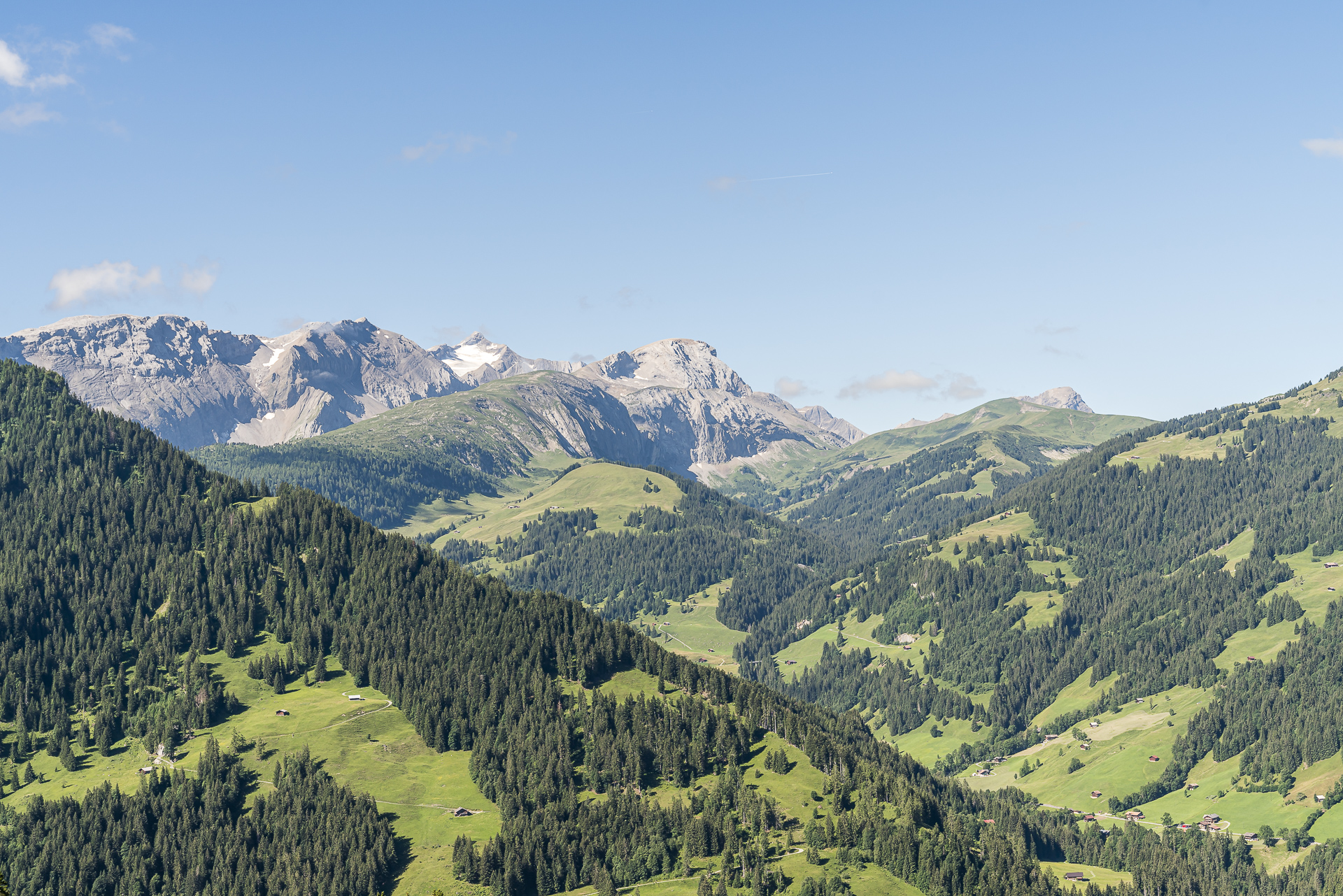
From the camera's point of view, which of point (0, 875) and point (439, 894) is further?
point (439, 894)

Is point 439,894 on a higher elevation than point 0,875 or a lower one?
lower

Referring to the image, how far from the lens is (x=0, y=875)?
69688 millimetres

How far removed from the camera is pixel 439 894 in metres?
113

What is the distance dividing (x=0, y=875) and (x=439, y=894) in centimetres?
4994
